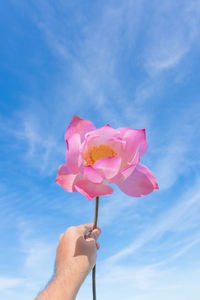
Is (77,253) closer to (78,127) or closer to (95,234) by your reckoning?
(95,234)

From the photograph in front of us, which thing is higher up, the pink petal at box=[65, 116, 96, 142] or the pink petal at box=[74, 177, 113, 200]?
the pink petal at box=[65, 116, 96, 142]

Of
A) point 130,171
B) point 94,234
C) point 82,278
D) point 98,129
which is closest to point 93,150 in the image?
point 98,129

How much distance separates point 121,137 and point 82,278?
A: 0.71 m

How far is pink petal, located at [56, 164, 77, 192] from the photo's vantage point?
4.31 ft

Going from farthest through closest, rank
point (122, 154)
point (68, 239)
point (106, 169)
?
point (68, 239) → point (122, 154) → point (106, 169)

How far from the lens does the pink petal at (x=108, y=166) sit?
1.23 metres

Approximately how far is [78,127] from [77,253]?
0.62 meters

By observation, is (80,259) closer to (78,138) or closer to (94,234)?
(94,234)

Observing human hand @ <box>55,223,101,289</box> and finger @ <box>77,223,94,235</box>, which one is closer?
human hand @ <box>55,223,101,289</box>

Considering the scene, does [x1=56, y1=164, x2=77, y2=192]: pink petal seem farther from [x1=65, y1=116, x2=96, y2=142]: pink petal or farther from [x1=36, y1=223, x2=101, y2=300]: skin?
[x1=36, y1=223, x2=101, y2=300]: skin

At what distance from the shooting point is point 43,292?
4.34ft

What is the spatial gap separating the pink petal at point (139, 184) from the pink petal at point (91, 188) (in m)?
0.10

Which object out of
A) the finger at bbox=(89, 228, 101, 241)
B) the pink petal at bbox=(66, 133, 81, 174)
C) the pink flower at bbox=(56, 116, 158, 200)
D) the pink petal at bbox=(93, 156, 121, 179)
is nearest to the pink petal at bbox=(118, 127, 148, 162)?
the pink flower at bbox=(56, 116, 158, 200)

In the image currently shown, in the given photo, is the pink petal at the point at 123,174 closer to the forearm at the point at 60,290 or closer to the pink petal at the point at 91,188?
the pink petal at the point at 91,188
